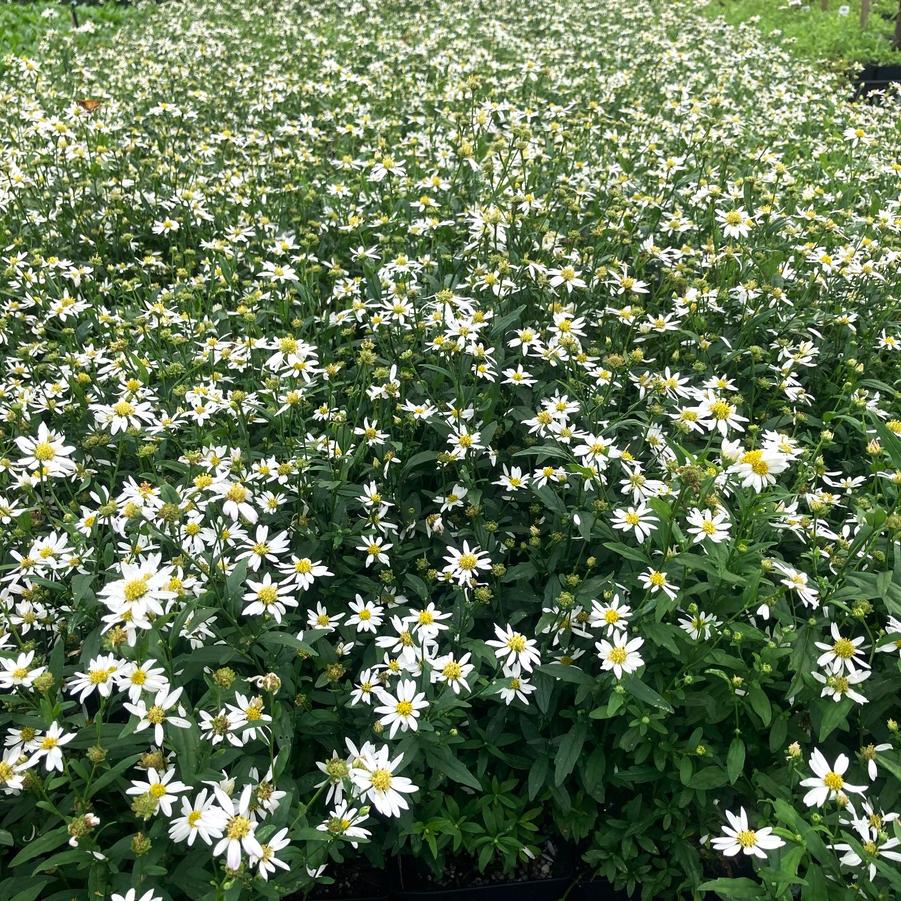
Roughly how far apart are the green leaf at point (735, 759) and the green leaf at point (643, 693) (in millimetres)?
187

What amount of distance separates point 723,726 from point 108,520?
6.53 feet

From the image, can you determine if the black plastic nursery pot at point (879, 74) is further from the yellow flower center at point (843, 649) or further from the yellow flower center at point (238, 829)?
the yellow flower center at point (238, 829)

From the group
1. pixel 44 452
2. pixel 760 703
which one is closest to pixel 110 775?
pixel 44 452

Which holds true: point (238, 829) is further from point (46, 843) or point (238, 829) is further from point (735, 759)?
point (735, 759)

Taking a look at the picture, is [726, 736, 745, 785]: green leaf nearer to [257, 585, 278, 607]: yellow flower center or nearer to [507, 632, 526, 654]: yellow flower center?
[507, 632, 526, 654]: yellow flower center

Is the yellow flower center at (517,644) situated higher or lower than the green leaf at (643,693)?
lower

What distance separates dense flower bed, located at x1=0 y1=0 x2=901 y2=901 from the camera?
1.88 m

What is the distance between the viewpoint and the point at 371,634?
2.43m

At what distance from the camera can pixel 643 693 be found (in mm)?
2023

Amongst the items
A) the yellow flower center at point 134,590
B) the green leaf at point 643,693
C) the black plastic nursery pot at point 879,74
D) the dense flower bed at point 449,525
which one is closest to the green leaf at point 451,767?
the dense flower bed at point 449,525

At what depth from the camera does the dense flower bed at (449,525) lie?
1.88m

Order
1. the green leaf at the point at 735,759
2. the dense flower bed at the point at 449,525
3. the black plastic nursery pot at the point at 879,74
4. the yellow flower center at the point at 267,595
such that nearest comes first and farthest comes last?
the dense flower bed at the point at 449,525 < the green leaf at the point at 735,759 < the yellow flower center at the point at 267,595 < the black plastic nursery pot at the point at 879,74

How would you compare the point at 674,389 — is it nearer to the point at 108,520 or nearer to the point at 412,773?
the point at 412,773

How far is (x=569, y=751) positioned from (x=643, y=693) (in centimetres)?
31
